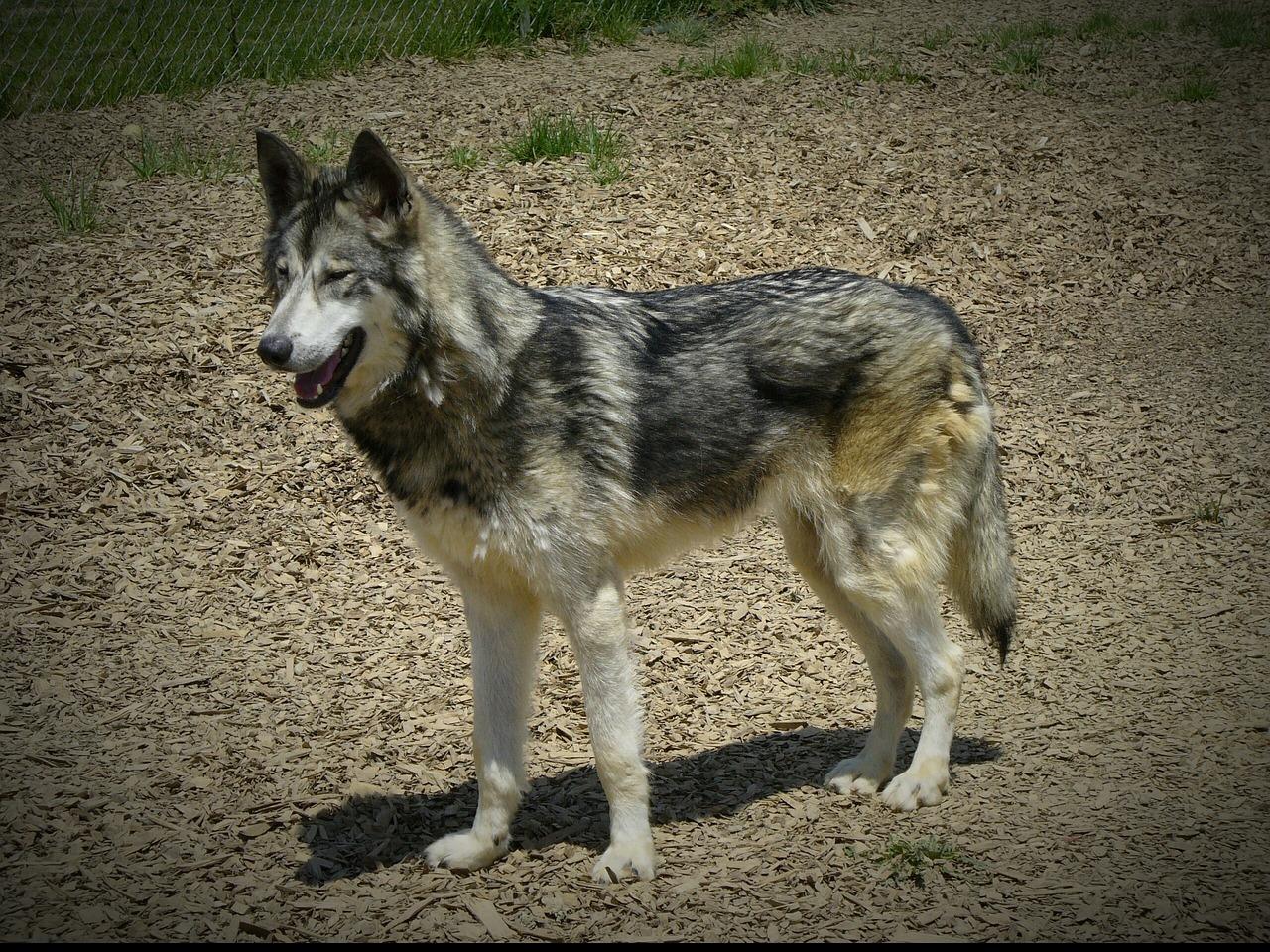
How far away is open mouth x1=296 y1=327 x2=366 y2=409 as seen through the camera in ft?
11.6

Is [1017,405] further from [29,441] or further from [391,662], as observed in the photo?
[29,441]

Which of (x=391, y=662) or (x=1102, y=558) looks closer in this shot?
(x=391, y=662)

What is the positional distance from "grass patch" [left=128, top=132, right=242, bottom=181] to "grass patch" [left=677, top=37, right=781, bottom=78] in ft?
14.0

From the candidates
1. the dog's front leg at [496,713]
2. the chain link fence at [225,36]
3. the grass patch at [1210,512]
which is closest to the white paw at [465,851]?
the dog's front leg at [496,713]

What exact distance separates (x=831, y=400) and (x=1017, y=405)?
340cm

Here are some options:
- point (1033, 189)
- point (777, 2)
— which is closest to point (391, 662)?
point (1033, 189)

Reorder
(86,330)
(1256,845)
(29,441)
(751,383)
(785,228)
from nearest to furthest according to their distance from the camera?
(1256,845), (751,383), (29,441), (86,330), (785,228)

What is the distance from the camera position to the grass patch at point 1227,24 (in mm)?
11828

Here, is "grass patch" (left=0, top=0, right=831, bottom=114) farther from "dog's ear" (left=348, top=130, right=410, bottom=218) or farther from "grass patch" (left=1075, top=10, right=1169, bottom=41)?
"dog's ear" (left=348, top=130, right=410, bottom=218)

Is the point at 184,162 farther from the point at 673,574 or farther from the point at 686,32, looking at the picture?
the point at 686,32

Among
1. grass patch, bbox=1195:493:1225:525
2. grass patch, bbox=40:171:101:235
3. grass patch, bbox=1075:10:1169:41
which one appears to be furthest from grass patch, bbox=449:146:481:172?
grass patch, bbox=1075:10:1169:41

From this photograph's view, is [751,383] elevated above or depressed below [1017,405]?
above

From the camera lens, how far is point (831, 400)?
4.20m

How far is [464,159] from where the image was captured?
8336 millimetres
